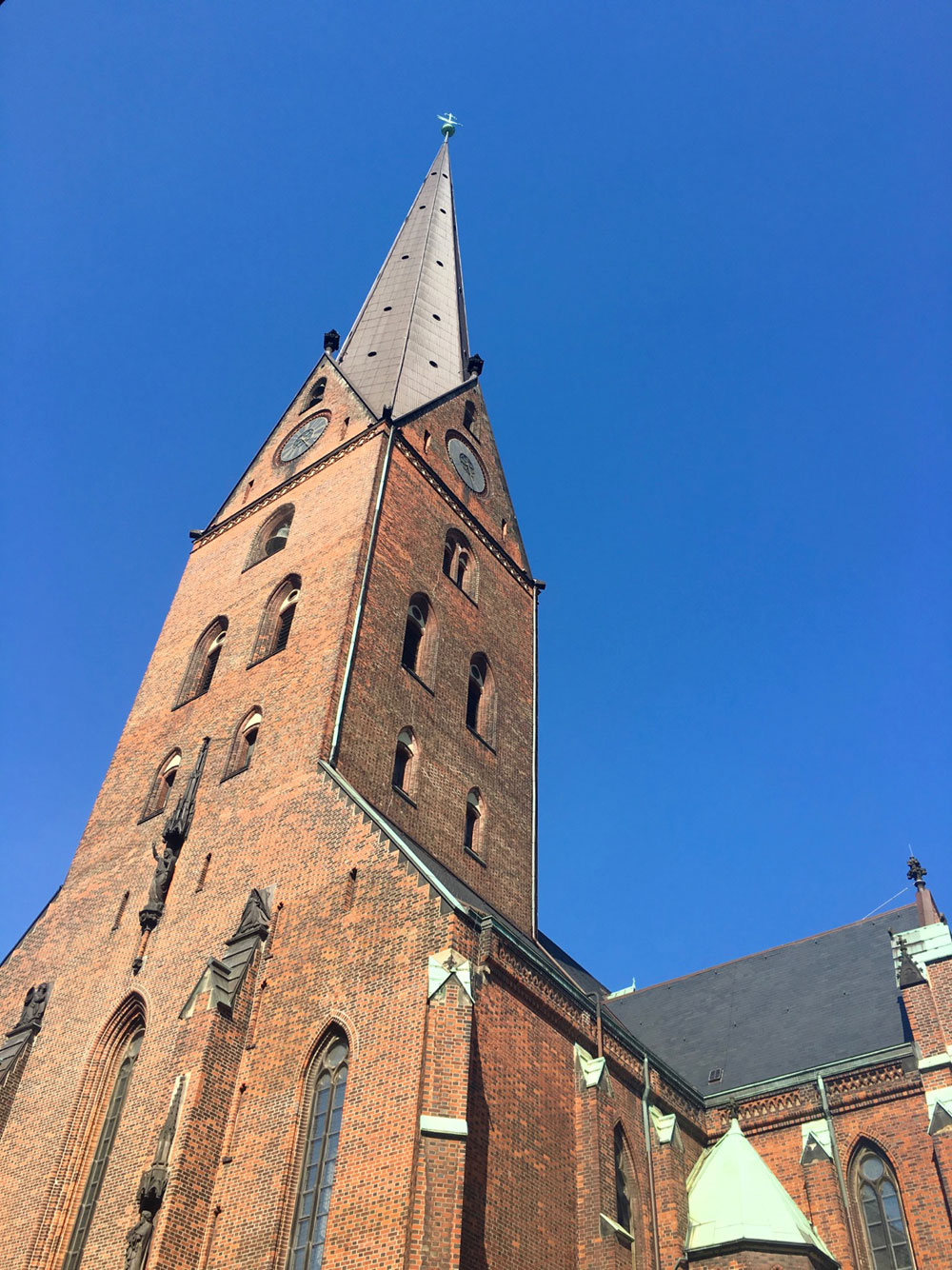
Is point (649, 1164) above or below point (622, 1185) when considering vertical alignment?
above

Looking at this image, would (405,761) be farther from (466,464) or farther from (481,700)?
(466,464)

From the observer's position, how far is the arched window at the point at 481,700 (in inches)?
1026

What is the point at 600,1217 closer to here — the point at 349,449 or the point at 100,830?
the point at 100,830

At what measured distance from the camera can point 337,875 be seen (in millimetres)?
17938

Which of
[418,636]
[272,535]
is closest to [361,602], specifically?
[418,636]

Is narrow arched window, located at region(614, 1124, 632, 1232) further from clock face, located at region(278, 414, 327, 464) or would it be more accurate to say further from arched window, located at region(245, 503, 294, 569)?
clock face, located at region(278, 414, 327, 464)

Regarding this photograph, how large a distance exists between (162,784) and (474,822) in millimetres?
6677

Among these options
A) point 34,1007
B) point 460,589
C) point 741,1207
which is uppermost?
point 460,589

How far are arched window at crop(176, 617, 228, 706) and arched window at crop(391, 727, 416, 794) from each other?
504 cm

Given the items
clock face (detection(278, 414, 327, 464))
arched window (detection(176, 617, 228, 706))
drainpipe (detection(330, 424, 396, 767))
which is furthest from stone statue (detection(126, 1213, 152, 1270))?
clock face (detection(278, 414, 327, 464))

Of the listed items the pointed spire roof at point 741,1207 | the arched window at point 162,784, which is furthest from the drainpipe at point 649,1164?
the arched window at point 162,784

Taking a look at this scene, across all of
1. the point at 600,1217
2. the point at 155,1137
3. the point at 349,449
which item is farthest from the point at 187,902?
the point at 349,449

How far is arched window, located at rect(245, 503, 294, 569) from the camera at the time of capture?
91.1ft

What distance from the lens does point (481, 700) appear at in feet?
87.6
